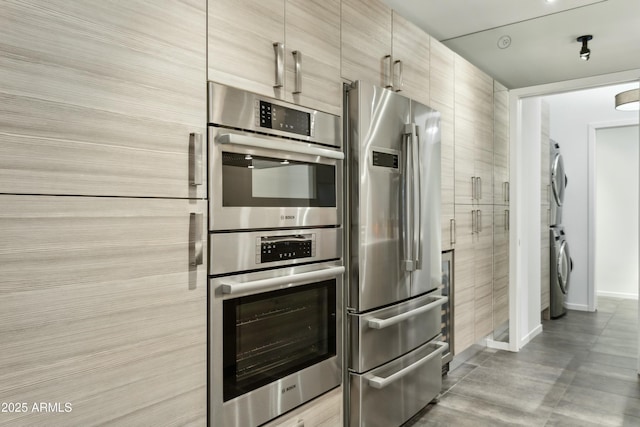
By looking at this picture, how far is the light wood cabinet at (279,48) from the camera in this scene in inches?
60.2

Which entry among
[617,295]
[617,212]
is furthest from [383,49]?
[617,295]

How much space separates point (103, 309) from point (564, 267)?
17.0 ft

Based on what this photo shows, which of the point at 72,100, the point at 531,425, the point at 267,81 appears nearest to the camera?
the point at 72,100

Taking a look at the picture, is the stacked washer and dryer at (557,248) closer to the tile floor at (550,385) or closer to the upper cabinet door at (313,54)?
the tile floor at (550,385)

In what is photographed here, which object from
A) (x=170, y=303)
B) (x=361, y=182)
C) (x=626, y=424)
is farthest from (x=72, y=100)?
(x=626, y=424)

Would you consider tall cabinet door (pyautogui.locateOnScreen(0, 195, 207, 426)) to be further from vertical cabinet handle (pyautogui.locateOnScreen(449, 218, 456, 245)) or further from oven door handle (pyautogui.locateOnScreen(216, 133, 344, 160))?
vertical cabinet handle (pyautogui.locateOnScreen(449, 218, 456, 245))

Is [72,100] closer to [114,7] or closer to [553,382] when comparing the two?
[114,7]

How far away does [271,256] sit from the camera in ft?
5.51

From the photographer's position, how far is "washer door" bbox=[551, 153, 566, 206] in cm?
498

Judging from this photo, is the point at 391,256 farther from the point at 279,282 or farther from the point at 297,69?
the point at 297,69

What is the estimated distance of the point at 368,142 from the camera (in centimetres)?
212

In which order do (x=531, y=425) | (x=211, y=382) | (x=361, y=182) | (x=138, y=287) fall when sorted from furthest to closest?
(x=531, y=425) → (x=361, y=182) → (x=211, y=382) → (x=138, y=287)

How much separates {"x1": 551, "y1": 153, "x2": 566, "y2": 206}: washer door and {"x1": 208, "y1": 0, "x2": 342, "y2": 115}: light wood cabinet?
154 inches

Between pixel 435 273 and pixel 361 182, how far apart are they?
3.13ft
